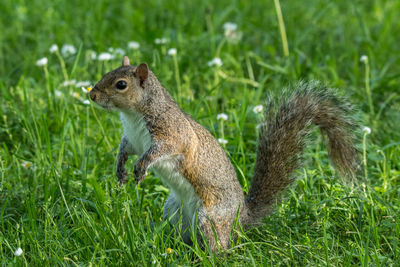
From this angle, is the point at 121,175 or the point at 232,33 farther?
the point at 232,33

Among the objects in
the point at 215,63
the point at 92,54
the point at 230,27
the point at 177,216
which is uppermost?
the point at 230,27

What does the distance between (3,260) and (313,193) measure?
1.43 meters

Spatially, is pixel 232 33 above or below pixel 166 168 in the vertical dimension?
above

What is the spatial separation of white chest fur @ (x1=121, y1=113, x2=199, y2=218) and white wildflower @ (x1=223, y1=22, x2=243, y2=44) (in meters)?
2.03

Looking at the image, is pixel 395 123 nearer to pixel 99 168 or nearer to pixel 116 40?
pixel 99 168

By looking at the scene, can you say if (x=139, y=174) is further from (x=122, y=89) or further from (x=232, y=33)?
(x=232, y=33)

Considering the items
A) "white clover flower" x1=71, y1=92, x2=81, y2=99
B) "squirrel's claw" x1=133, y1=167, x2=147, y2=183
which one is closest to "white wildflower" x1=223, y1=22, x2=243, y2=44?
"white clover flower" x1=71, y1=92, x2=81, y2=99

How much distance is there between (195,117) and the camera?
3350mm

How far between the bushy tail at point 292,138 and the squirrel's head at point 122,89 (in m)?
0.62

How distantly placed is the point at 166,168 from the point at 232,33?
7.44ft

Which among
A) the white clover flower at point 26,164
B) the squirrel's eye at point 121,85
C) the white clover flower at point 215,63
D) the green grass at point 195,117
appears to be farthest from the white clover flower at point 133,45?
the squirrel's eye at point 121,85

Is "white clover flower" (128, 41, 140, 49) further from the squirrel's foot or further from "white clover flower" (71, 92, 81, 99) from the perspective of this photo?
the squirrel's foot

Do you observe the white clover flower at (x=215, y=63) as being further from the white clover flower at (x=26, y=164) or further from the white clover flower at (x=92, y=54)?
the white clover flower at (x=26, y=164)

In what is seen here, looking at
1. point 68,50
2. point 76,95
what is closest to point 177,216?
point 76,95
